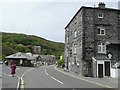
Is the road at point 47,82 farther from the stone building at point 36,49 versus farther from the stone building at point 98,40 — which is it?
the stone building at point 36,49

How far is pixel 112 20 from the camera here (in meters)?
38.8

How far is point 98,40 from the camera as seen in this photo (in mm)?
38031

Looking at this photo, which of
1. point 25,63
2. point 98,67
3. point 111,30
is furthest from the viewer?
point 25,63

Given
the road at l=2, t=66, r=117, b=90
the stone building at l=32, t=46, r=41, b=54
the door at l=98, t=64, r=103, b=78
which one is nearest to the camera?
the road at l=2, t=66, r=117, b=90

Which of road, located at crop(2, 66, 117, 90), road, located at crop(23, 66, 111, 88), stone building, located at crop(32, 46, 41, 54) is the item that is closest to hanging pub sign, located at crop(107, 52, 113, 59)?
road, located at crop(2, 66, 117, 90)

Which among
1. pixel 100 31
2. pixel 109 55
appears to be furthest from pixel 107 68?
pixel 100 31

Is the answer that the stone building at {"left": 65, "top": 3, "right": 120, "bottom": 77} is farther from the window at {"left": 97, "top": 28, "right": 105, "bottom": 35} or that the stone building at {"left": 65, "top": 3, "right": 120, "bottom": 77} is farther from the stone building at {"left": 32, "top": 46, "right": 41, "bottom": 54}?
the stone building at {"left": 32, "top": 46, "right": 41, "bottom": 54}

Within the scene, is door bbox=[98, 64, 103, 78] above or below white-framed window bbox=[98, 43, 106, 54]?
below

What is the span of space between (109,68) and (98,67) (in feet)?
5.31

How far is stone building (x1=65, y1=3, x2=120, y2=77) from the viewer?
36844 mm

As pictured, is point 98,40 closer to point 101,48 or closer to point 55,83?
point 101,48

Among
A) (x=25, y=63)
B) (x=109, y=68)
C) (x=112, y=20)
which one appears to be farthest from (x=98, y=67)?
(x=25, y=63)

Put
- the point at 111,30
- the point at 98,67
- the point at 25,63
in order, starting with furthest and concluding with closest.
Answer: the point at 25,63, the point at 111,30, the point at 98,67

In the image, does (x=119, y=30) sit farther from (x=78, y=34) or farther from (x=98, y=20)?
(x=78, y=34)
